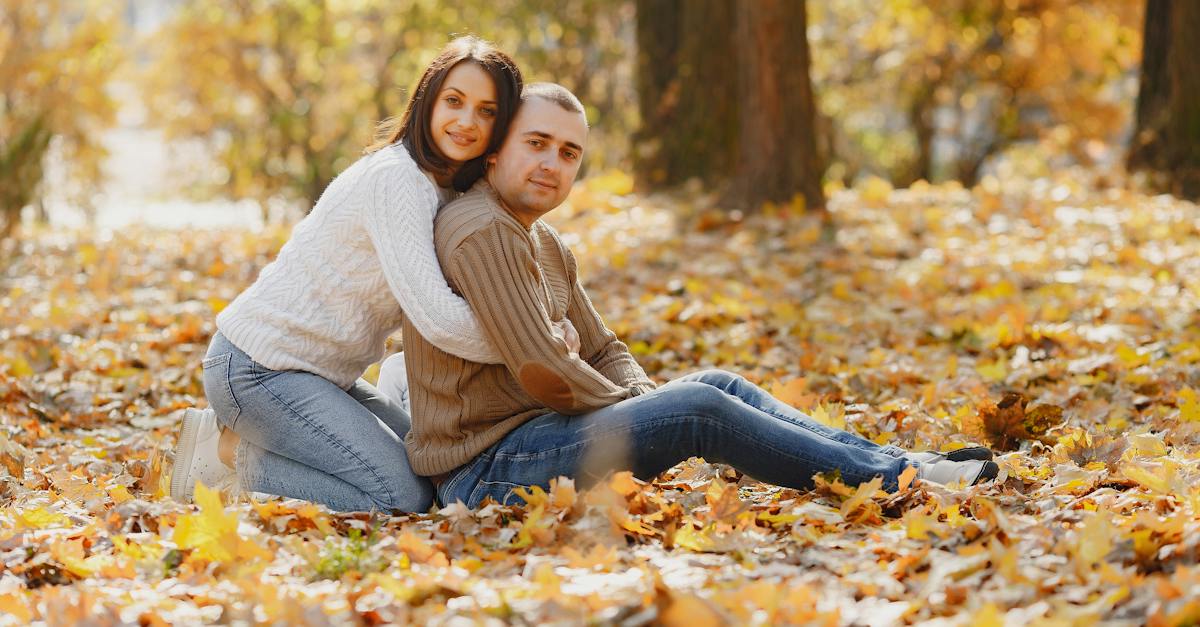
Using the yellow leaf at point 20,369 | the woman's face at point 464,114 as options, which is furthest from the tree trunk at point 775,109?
the woman's face at point 464,114

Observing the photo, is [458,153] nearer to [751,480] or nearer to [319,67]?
[751,480]

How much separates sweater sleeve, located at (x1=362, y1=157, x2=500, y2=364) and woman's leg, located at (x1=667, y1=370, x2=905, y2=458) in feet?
1.87

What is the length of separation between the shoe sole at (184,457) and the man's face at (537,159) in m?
1.23

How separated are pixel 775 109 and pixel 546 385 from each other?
5.74 meters

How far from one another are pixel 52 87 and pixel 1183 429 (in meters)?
13.0

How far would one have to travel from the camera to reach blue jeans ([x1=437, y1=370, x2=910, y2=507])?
10.8 ft

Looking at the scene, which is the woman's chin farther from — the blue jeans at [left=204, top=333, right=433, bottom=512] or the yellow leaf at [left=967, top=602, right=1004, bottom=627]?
the yellow leaf at [left=967, top=602, right=1004, bottom=627]

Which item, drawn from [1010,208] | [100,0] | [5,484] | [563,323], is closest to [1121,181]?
[1010,208]

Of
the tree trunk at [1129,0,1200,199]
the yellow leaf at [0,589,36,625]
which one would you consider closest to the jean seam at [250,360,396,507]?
the yellow leaf at [0,589,36,625]

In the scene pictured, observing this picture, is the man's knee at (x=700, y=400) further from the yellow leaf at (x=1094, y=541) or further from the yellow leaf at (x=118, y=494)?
the yellow leaf at (x=118, y=494)

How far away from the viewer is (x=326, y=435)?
361cm

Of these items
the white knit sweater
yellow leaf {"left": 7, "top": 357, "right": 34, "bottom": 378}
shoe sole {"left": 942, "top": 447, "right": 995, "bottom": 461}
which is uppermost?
the white knit sweater

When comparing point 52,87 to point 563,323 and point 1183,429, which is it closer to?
point 563,323

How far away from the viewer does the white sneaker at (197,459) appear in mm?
3797
